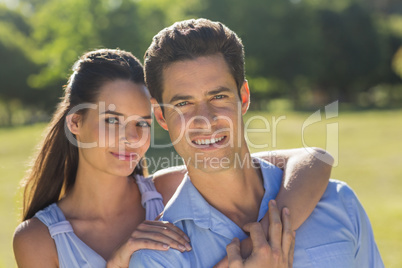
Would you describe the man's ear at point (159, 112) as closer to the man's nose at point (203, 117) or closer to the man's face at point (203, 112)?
the man's face at point (203, 112)

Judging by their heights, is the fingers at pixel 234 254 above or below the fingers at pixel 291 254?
above

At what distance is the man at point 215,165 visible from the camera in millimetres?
2328

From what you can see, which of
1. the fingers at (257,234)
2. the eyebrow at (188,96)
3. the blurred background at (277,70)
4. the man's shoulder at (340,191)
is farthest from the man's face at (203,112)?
the blurred background at (277,70)

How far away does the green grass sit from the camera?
777 cm

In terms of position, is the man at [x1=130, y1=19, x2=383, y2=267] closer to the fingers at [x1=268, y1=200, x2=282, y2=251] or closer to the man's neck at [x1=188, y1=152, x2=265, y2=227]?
the man's neck at [x1=188, y1=152, x2=265, y2=227]

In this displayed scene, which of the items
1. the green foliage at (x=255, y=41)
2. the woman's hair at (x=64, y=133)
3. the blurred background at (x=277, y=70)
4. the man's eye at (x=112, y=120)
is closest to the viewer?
the man's eye at (x=112, y=120)

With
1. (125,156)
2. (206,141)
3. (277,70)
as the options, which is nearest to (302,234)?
(206,141)

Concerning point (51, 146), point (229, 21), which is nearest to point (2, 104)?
point (229, 21)

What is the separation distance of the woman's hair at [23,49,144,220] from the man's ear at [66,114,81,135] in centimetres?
6

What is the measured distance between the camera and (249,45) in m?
34.2

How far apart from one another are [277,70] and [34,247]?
3502 centimetres

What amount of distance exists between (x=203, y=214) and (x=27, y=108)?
1456 inches

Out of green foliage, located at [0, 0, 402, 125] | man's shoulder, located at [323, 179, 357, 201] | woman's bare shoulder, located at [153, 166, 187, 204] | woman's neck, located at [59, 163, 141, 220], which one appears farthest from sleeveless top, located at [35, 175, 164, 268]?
green foliage, located at [0, 0, 402, 125]

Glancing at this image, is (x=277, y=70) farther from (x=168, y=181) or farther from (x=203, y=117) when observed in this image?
(x=203, y=117)
